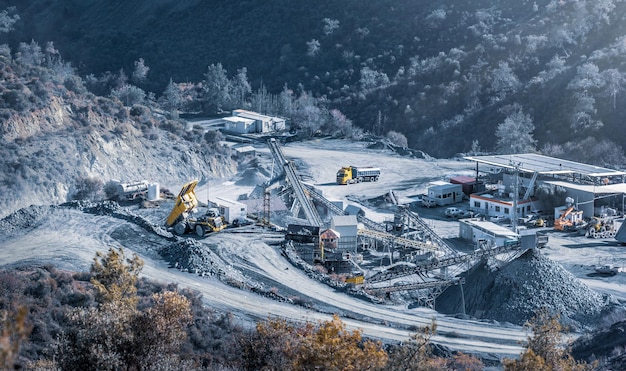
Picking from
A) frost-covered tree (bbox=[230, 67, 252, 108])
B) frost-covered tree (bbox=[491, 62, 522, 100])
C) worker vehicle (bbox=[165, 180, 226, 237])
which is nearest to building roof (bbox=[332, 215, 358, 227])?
worker vehicle (bbox=[165, 180, 226, 237])

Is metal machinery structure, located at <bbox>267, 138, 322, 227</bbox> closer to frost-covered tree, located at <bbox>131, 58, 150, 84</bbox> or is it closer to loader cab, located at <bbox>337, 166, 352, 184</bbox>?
loader cab, located at <bbox>337, 166, 352, 184</bbox>

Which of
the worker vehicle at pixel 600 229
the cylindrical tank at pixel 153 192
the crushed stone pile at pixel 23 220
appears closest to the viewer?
the crushed stone pile at pixel 23 220

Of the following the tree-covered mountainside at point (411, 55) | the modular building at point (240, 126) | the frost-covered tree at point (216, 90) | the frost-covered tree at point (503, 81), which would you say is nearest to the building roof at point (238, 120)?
the modular building at point (240, 126)

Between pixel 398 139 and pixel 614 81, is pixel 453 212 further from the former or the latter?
pixel 614 81

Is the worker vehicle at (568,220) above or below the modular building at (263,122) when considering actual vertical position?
below

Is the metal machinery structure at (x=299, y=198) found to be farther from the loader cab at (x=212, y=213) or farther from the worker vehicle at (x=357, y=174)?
the worker vehicle at (x=357, y=174)

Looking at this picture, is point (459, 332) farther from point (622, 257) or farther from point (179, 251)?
point (622, 257)

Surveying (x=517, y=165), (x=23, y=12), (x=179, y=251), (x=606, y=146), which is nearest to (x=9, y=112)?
(x=179, y=251)
